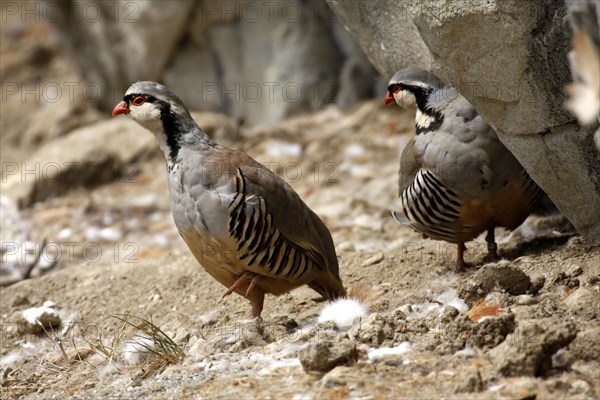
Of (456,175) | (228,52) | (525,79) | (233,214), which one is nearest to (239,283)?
(233,214)

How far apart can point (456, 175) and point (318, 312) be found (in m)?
0.99

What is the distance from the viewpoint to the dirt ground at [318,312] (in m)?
3.28

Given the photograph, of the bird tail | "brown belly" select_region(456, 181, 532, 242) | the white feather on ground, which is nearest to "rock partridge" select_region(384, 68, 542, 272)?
"brown belly" select_region(456, 181, 532, 242)

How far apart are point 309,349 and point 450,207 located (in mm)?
1602

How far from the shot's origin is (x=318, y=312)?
4.73 metres

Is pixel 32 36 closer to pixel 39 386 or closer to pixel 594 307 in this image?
pixel 39 386

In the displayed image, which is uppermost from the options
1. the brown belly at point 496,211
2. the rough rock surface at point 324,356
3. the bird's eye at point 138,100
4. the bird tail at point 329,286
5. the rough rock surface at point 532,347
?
the bird's eye at point 138,100

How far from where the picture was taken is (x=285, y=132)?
28.9 ft

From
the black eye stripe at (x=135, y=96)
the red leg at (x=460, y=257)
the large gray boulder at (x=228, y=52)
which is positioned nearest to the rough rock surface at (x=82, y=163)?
the large gray boulder at (x=228, y=52)

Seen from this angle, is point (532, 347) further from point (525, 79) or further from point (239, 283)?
point (239, 283)

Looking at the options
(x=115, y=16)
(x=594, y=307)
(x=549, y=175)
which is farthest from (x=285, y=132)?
(x=594, y=307)

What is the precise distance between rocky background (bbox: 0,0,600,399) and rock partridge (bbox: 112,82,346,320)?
0.24m

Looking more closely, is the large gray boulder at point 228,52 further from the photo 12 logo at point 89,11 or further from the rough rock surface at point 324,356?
the rough rock surface at point 324,356

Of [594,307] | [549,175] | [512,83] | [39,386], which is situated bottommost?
[39,386]
